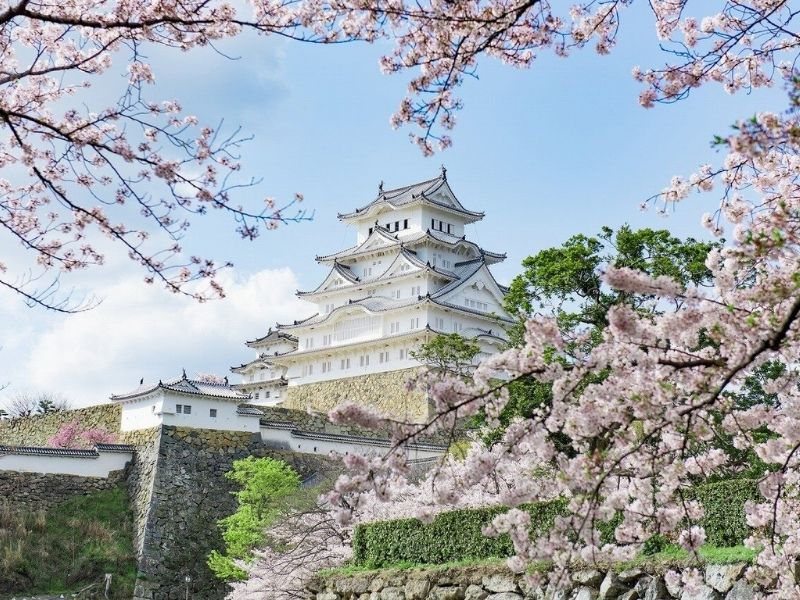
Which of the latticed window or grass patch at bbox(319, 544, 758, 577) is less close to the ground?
the latticed window

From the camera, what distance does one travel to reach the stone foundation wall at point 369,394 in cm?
3219

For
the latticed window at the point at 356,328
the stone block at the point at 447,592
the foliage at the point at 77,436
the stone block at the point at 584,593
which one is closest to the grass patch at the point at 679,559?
the stone block at the point at 584,593

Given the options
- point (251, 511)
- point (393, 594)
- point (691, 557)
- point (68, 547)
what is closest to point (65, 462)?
point (68, 547)

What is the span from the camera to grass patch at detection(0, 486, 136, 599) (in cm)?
2242

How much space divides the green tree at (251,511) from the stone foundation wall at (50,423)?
289 inches

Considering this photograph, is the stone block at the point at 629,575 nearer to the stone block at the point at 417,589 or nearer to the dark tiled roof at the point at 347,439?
the stone block at the point at 417,589

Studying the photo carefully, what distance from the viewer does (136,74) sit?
7.22 metres

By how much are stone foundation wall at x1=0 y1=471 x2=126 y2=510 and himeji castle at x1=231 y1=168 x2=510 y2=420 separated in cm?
1003

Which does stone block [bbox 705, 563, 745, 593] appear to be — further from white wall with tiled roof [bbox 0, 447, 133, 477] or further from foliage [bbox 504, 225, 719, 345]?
white wall with tiled roof [bbox 0, 447, 133, 477]

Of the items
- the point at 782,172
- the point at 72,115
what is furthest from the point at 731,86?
the point at 72,115

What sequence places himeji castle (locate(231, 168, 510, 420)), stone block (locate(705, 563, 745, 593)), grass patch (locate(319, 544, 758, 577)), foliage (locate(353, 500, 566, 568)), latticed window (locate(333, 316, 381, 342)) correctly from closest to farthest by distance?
1. stone block (locate(705, 563, 745, 593))
2. grass patch (locate(319, 544, 758, 577))
3. foliage (locate(353, 500, 566, 568))
4. himeji castle (locate(231, 168, 510, 420))
5. latticed window (locate(333, 316, 381, 342))

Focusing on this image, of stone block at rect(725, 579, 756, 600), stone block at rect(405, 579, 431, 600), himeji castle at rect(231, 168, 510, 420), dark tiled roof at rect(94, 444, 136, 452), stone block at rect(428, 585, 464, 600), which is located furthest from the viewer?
himeji castle at rect(231, 168, 510, 420)

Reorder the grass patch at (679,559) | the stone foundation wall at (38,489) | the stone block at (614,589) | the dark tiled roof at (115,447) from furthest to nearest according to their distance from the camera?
the dark tiled roof at (115,447) → the stone foundation wall at (38,489) → the stone block at (614,589) → the grass patch at (679,559)

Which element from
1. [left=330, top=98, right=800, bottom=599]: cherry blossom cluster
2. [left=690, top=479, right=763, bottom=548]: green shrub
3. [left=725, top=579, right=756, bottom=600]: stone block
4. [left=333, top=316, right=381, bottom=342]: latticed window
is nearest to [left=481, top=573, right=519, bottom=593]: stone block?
[left=690, top=479, right=763, bottom=548]: green shrub
